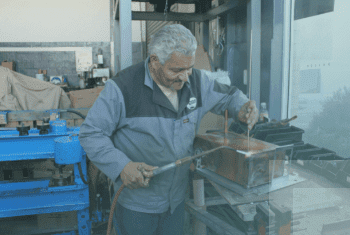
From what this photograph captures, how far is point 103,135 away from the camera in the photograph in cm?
130

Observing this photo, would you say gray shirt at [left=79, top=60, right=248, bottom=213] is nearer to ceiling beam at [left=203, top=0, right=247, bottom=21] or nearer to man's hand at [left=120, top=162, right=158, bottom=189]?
man's hand at [left=120, top=162, right=158, bottom=189]

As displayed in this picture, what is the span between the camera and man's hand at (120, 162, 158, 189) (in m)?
1.18

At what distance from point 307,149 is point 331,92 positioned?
57 centimetres

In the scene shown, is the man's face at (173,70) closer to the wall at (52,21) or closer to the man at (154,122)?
the man at (154,122)

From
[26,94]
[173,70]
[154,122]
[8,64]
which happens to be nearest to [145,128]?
[154,122]

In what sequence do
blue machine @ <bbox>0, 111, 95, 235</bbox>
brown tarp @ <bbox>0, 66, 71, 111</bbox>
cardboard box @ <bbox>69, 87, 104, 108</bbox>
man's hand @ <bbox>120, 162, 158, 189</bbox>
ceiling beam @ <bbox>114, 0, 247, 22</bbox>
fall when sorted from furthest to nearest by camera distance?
cardboard box @ <bbox>69, 87, 104, 108</bbox> → brown tarp @ <bbox>0, 66, 71, 111</bbox> → ceiling beam @ <bbox>114, 0, 247, 22</bbox> → blue machine @ <bbox>0, 111, 95, 235</bbox> → man's hand @ <bbox>120, 162, 158, 189</bbox>

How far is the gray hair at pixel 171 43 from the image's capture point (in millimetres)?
1242

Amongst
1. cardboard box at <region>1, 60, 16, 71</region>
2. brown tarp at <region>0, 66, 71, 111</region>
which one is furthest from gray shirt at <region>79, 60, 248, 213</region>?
cardboard box at <region>1, 60, 16, 71</region>

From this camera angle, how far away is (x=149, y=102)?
137 cm

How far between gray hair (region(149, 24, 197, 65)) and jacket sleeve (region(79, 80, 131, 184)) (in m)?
0.26

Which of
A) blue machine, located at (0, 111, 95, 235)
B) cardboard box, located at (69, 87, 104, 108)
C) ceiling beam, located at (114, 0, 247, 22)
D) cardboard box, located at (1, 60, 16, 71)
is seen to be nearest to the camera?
blue machine, located at (0, 111, 95, 235)

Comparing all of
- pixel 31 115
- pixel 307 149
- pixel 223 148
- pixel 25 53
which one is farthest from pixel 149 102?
pixel 25 53

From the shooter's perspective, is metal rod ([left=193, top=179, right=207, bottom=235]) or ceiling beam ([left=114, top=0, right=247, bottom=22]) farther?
ceiling beam ([left=114, top=0, right=247, bottom=22])

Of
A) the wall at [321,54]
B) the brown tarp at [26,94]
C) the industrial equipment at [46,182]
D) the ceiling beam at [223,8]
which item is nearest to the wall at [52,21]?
the brown tarp at [26,94]
